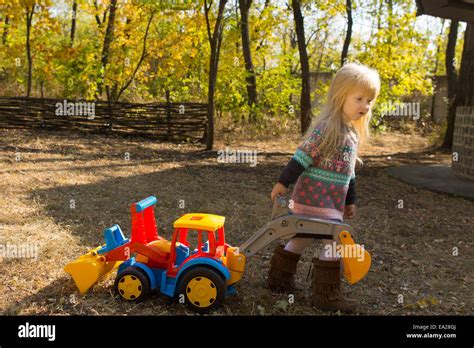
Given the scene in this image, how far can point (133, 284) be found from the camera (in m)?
3.38

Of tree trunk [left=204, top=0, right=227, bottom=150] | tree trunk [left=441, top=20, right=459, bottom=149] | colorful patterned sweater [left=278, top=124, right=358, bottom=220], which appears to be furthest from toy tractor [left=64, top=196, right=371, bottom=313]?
tree trunk [left=441, top=20, right=459, bottom=149]

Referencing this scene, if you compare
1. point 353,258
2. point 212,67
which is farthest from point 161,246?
point 212,67

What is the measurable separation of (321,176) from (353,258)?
56 centimetres

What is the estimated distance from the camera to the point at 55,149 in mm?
9781

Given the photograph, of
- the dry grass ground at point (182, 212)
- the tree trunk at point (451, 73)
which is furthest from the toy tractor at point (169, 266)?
the tree trunk at point (451, 73)

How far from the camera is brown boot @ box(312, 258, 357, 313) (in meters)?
A: 3.39

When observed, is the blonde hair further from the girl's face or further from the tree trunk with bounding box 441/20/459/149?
the tree trunk with bounding box 441/20/459/149

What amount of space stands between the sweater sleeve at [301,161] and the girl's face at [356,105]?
244mm

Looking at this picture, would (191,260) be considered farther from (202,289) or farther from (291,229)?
(291,229)

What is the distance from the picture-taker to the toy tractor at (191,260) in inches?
128

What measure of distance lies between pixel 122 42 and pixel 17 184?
7.44 metres

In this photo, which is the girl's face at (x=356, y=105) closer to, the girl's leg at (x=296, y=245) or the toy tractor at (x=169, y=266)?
the girl's leg at (x=296, y=245)
